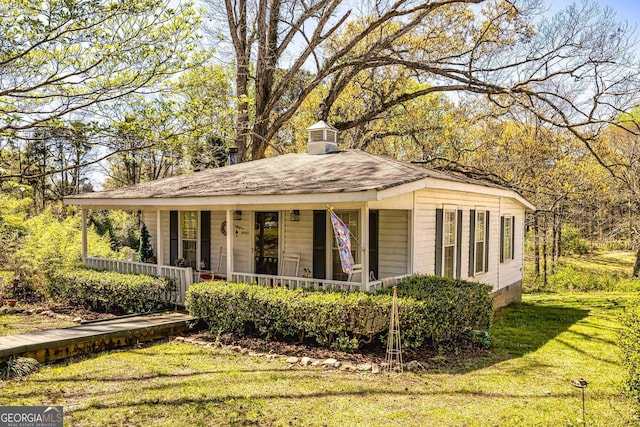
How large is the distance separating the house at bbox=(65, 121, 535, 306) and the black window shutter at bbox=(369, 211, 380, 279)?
0.02 m

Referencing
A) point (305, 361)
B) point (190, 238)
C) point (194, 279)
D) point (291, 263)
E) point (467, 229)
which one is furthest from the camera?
point (190, 238)

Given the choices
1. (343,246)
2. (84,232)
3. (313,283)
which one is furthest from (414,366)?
(84,232)

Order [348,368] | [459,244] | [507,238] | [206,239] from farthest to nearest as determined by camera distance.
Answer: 1. [507,238]
2. [206,239]
3. [459,244]
4. [348,368]

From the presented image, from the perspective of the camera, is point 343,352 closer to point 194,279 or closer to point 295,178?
point 295,178

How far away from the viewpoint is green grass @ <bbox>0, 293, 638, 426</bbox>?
17.2 ft

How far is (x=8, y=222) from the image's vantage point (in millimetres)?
14789

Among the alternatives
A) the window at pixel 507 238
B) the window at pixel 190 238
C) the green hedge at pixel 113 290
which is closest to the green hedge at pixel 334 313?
the green hedge at pixel 113 290

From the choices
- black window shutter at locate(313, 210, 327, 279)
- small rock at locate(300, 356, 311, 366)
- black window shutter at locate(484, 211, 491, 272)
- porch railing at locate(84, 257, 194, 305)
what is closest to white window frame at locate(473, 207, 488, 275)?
black window shutter at locate(484, 211, 491, 272)

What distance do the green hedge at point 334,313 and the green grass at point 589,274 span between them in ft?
45.3

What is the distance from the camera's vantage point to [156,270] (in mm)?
11344

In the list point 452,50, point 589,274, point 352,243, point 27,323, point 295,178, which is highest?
point 452,50

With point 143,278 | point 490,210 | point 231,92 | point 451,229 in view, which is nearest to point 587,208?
point 490,210

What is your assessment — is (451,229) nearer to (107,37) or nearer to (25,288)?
(107,37)

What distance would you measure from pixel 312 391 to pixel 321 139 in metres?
8.32
